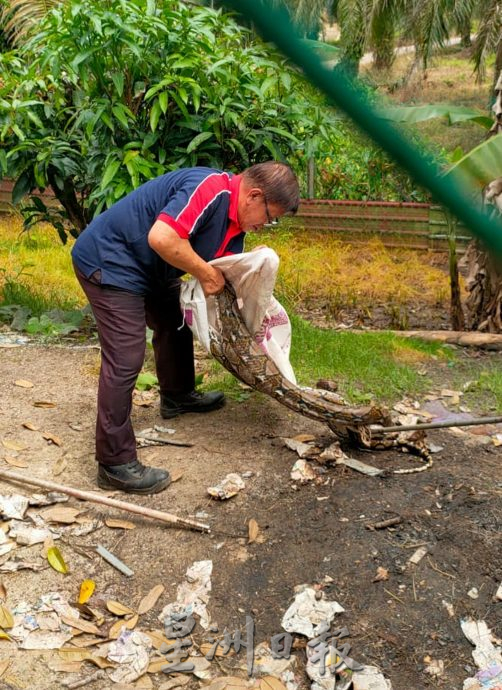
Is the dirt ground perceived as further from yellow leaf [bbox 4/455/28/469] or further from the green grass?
the green grass

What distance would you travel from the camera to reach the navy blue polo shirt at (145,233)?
3457 millimetres

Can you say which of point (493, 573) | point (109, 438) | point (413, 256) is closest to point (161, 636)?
point (109, 438)

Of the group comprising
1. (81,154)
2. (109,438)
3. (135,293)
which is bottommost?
(109,438)

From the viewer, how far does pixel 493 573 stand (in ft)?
10.1

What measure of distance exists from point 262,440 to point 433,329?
117 inches

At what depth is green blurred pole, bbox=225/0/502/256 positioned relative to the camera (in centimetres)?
81

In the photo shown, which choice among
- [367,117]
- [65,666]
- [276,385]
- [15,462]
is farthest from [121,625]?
[367,117]

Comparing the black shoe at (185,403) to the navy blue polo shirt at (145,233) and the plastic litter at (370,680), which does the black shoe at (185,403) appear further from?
the plastic litter at (370,680)

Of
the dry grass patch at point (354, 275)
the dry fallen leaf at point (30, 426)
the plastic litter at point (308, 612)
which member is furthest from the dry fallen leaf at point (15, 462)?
the dry grass patch at point (354, 275)

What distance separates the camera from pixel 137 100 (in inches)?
205

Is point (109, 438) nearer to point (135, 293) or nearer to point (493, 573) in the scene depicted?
point (135, 293)

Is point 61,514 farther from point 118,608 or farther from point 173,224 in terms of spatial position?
point 173,224

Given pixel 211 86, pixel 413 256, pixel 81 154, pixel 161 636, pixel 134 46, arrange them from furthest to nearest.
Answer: pixel 413 256
pixel 81 154
pixel 211 86
pixel 134 46
pixel 161 636

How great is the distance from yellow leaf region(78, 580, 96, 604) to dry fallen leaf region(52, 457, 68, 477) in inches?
33.0
